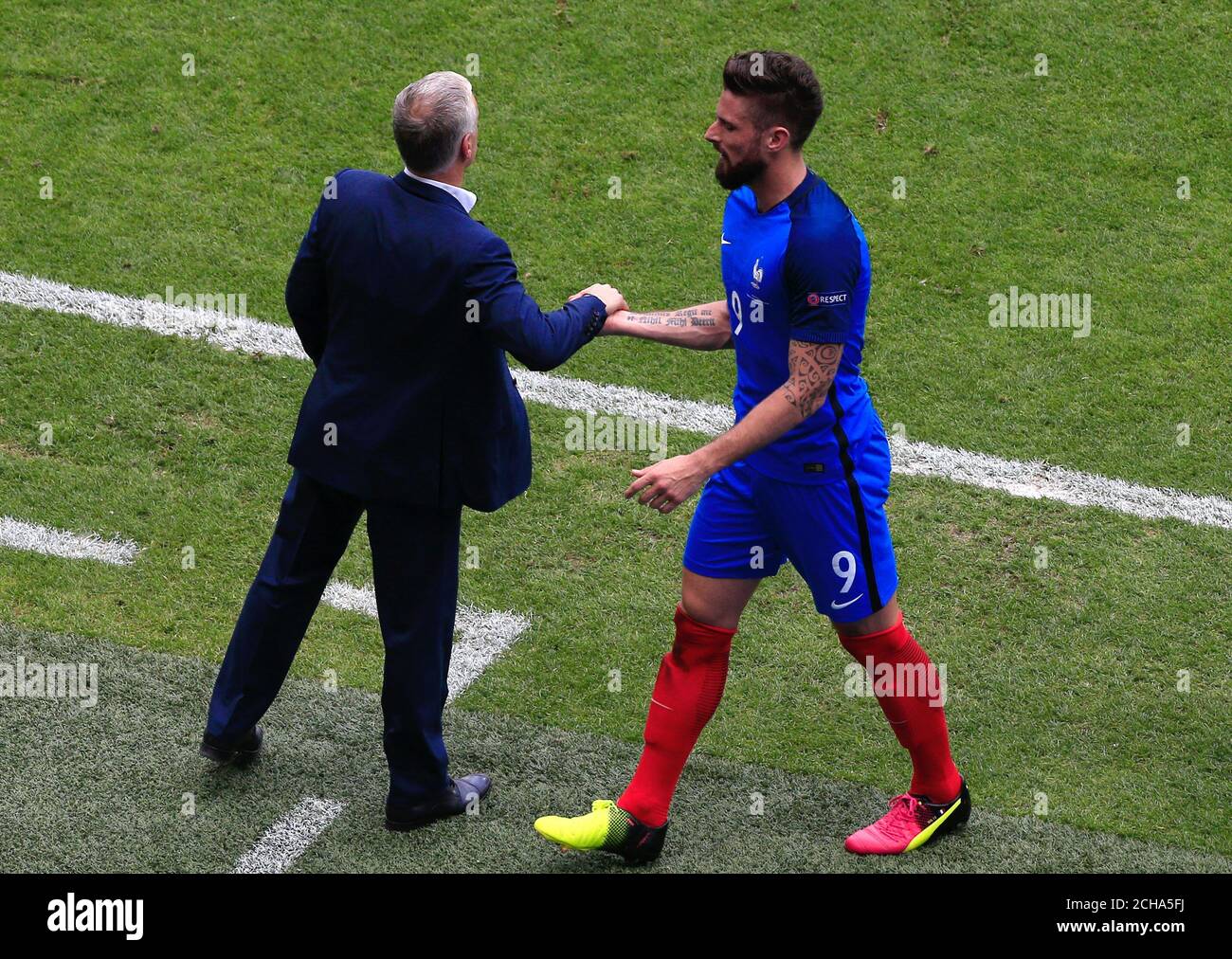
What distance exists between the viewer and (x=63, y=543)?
6.47 meters

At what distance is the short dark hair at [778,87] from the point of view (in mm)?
4488

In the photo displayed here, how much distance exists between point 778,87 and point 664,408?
289 centimetres

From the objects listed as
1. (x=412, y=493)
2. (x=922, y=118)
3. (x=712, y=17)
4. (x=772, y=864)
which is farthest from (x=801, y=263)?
(x=712, y=17)

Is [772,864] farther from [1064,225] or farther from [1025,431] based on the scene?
[1064,225]

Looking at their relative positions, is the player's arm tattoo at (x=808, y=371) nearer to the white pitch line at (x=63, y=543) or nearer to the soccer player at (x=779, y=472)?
the soccer player at (x=779, y=472)

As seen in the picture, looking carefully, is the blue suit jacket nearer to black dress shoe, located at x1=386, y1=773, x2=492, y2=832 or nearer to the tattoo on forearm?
the tattoo on forearm

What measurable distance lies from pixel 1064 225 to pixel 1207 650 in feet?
9.53

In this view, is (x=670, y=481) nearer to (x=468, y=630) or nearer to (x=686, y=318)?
(x=686, y=318)

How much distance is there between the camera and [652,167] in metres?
8.65

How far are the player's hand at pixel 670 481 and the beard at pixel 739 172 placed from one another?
0.77 meters

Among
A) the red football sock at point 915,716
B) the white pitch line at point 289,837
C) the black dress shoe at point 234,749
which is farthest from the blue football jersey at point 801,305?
the black dress shoe at point 234,749

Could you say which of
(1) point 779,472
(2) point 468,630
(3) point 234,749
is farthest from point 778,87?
(3) point 234,749

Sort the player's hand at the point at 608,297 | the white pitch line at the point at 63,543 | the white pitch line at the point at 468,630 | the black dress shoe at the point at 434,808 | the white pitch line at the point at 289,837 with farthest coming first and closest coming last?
the white pitch line at the point at 63,543 < the white pitch line at the point at 468,630 < the black dress shoe at the point at 434,808 < the white pitch line at the point at 289,837 < the player's hand at the point at 608,297

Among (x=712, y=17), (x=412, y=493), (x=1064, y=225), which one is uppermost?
(x=712, y=17)
